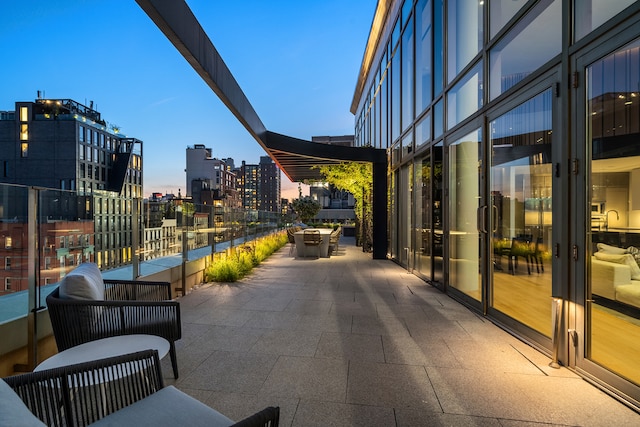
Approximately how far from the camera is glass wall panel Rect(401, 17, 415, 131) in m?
8.27

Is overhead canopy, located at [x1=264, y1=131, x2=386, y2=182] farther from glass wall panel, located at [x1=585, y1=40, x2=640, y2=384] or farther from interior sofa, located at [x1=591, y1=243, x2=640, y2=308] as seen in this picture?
interior sofa, located at [x1=591, y1=243, x2=640, y2=308]

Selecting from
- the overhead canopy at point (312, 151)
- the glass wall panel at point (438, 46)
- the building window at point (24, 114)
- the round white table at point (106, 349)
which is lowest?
the round white table at point (106, 349)

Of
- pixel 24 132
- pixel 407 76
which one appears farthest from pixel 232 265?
pixel 24 132

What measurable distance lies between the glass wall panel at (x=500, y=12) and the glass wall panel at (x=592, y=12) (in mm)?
1059

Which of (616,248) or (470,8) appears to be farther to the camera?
(470,8)

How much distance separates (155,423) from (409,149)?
7.97 meters

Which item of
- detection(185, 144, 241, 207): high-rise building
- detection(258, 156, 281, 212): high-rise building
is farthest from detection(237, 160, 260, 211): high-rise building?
detection(185, 144, 241, 207): high-rise building

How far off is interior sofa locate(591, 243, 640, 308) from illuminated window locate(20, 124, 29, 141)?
8846cm

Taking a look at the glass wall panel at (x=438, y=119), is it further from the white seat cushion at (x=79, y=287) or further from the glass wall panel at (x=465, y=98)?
the white seat cushion at (x=79, y=287)

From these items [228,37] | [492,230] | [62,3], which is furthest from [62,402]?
[62,3]

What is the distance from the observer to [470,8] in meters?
5.20

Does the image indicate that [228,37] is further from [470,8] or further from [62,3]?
[62,3]

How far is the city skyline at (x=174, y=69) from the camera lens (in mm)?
34906

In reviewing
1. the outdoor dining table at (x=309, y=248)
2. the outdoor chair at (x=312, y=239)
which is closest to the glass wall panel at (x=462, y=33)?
the outdoor chair at (x=312, y=239)
